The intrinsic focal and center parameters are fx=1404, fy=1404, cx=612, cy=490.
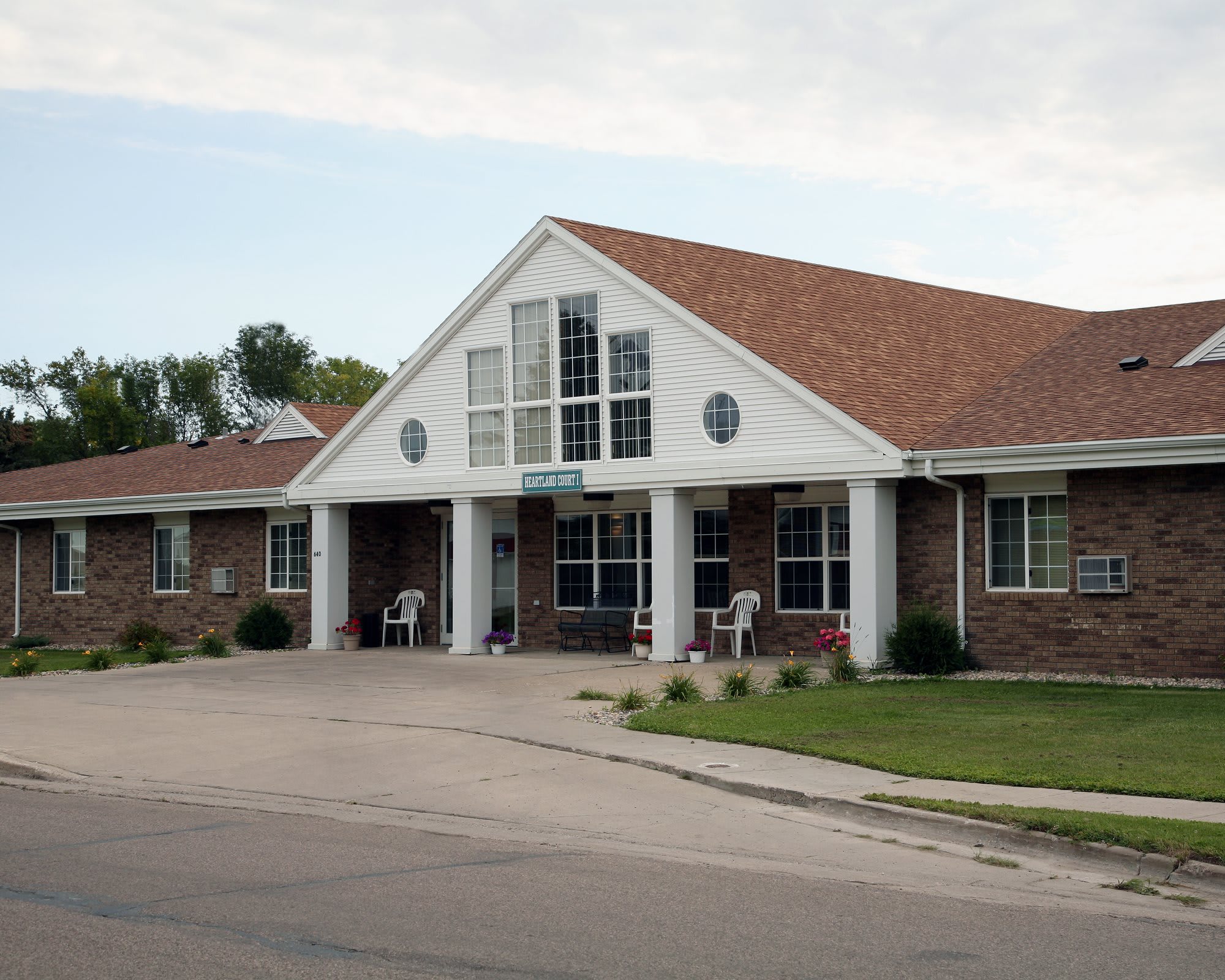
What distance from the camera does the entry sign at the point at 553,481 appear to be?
901 inches

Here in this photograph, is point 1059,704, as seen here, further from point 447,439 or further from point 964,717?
point 447,439

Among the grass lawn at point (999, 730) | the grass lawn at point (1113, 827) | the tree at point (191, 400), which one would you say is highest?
the tree at point (191, 400)

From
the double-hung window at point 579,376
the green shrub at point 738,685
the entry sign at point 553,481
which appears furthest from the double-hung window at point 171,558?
the green shrub at point 738,685

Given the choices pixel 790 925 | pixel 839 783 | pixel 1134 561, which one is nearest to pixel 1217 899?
pixel 790 925

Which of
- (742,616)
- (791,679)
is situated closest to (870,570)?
(791,679)

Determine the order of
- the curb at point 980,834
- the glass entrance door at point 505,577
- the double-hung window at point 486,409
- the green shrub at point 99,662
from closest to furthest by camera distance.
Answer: the curb at point 980,834 < the green shrub at point 99,662 < the double-hung window at point 486,409 < the glass entrance door at point 505,577

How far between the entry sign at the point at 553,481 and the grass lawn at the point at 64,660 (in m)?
7.48

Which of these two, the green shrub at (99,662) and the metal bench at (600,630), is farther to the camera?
the metal bench at (600,630)

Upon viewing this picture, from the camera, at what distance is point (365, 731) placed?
14.6 m

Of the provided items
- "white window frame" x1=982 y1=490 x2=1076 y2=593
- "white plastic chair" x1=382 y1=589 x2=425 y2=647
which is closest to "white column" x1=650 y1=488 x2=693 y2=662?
"white window frame" x1=982 y1=490 x2=1076 y2=593

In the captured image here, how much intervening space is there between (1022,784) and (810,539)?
12.2 meters

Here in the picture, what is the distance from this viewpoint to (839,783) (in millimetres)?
10836

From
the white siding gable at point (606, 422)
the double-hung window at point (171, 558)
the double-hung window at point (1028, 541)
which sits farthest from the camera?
the double-hung window at point (171, 558)

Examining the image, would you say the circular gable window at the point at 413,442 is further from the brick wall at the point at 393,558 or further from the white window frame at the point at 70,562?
the white window frame at the point at 70,562
